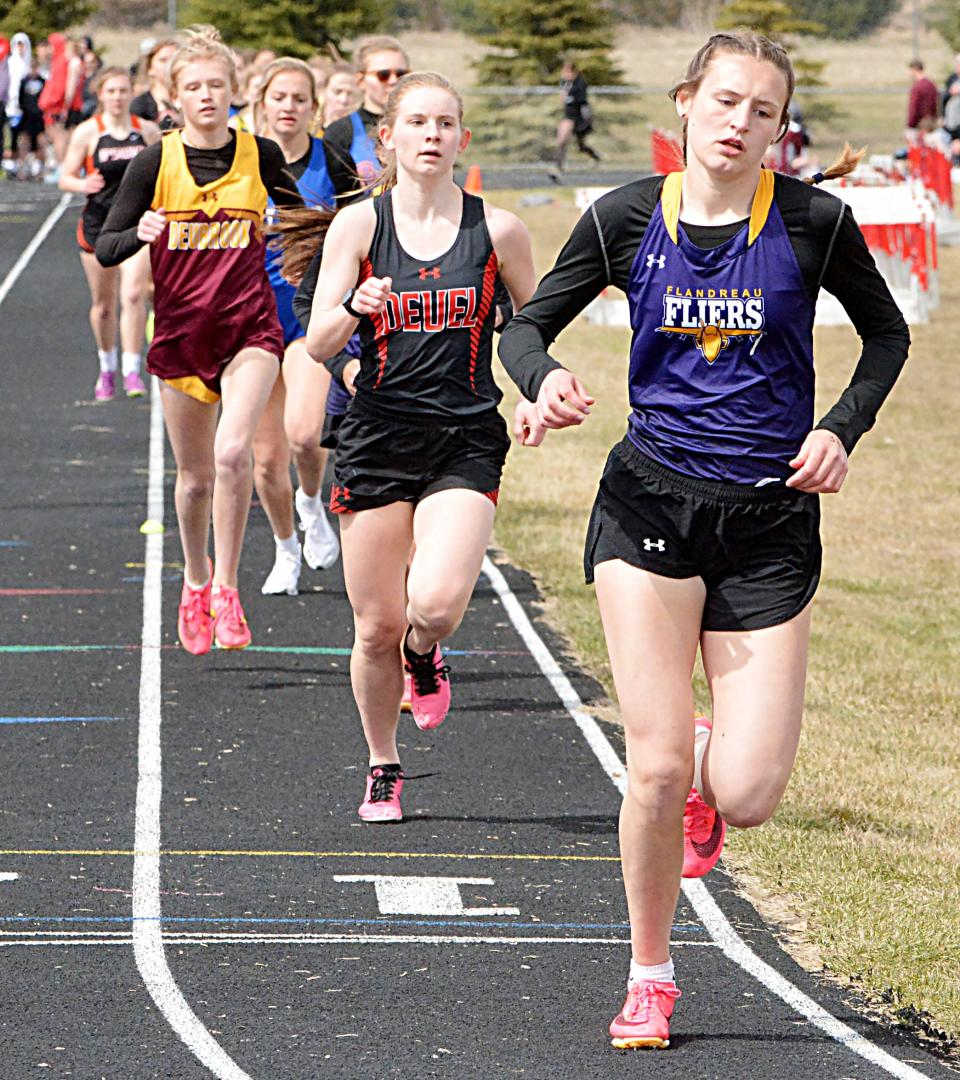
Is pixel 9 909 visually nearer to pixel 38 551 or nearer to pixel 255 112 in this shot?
pixel 255 112

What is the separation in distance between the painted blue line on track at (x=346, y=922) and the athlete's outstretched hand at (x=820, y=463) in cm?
183

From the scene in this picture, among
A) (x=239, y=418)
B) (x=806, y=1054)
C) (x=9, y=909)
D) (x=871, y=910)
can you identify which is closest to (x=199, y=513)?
(x=239, y=418)

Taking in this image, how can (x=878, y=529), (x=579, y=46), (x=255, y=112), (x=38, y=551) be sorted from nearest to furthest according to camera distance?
(x=255, y=112), (x=38, y=551), (x=878, y=529), (x=579, y=46)

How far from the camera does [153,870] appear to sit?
6258 millimetres

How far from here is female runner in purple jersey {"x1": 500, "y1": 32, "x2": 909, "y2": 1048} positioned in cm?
453

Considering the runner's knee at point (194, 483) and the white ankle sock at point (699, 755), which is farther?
the runner's knee at point (194, 483)

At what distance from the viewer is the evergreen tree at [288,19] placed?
51281mm

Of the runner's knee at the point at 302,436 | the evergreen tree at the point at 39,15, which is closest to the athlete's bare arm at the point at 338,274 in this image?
the runner's knee at the point at 302,436

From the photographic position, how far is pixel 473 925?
230 inches

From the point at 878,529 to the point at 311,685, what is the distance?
537 centimetres

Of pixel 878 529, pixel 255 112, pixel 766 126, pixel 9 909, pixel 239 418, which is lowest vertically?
pixel 878 529

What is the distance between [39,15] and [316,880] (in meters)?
46.8

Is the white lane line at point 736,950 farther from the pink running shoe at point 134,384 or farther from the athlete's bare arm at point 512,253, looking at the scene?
the pink running shoe at point 134,384

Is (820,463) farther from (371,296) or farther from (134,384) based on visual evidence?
(134,384)
